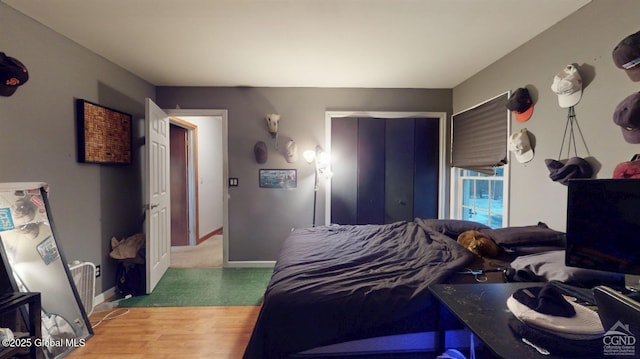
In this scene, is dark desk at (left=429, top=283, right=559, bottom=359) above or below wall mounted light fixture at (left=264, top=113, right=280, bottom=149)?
below

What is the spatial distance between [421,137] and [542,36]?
1.69 metres

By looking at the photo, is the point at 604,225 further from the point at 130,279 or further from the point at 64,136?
the point at 130,279

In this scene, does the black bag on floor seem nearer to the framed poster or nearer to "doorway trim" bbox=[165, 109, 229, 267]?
"doorway trim" bbox=[165, 109, 229, 267]

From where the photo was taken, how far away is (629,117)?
4.88 feet

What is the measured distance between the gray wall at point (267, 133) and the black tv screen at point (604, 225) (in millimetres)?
2759

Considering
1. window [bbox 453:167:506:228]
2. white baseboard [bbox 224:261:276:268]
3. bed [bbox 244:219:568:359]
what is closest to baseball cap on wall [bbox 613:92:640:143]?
bed [bbox 244:219:568:359]

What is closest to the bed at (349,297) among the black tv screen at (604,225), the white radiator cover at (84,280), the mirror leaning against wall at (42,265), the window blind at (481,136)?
the black tv screen at (604,225)

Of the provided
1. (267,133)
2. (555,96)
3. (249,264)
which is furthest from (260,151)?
(555,96)

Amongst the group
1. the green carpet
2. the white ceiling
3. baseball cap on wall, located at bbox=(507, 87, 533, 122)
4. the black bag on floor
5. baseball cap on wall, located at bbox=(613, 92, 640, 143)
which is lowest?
A: the green carpet

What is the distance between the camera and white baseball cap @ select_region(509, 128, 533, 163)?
2355 mm

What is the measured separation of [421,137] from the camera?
375 centimetres

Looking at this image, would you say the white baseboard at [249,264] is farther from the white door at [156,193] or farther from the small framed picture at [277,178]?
the small framed picture at [277,178]

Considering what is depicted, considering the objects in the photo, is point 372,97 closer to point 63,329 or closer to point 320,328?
point 320,328

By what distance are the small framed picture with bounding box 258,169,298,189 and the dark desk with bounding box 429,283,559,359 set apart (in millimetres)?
2671
